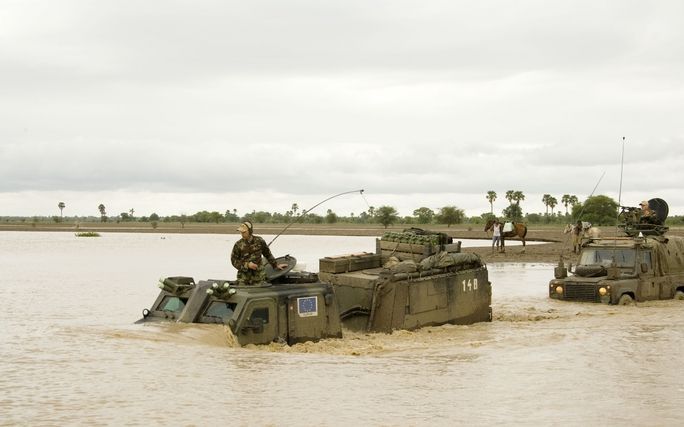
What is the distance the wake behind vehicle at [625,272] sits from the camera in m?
17.9

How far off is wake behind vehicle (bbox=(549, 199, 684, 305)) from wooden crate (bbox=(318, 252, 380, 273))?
216 inches

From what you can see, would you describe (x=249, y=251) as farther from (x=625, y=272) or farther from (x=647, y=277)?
(x=647, y=277)

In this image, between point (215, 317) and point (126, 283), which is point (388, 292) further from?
point (126, 283)

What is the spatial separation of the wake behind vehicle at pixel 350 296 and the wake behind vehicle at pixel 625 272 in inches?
126

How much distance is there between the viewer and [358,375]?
1023 centimetres

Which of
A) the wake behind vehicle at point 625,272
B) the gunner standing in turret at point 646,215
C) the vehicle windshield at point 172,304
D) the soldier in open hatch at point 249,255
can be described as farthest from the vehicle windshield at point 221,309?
the gunner standing in turret at point 646,215

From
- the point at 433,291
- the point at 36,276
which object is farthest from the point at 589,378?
the point at 36,276

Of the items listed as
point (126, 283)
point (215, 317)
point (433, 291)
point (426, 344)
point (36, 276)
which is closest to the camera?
point (215, 317)

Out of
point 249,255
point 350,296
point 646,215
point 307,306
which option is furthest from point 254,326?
point 646,215

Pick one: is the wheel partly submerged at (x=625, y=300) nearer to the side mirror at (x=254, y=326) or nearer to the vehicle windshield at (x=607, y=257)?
the vehicle windshield at (x=607, y=257)

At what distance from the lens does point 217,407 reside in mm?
8422

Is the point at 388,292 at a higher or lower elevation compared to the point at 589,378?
higher

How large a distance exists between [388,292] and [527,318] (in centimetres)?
490

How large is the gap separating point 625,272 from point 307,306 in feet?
32.3
